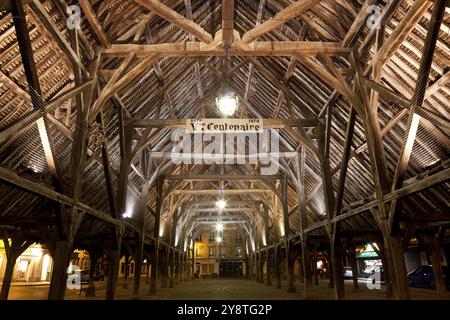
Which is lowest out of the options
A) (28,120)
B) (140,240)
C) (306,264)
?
(306,264)

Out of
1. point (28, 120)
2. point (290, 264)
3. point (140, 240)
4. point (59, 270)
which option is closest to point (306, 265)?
point (290, 264)

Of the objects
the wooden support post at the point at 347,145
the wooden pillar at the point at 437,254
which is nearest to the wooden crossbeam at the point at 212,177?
the wooden pillar at the point at 437,254

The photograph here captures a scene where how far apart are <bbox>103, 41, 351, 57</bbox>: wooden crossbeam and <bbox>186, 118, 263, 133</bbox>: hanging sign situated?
1.36 m

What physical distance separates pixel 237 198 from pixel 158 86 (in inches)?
619

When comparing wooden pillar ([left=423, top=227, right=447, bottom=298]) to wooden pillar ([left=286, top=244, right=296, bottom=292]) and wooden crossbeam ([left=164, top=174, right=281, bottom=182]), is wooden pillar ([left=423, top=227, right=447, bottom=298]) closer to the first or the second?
wooden pillar ([left=286, top=244, right=296, bottom=292])

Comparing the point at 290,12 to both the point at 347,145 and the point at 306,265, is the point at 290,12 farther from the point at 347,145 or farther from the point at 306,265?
the point at 306,265

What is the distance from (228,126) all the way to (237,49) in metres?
1.54

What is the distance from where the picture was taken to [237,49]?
5902mm

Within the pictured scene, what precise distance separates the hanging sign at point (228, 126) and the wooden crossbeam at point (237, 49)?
1357mm

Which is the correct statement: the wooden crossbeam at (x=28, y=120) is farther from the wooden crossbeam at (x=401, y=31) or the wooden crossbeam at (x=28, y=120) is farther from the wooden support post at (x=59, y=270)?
the wooden crossbeam at (x=401, y=31)

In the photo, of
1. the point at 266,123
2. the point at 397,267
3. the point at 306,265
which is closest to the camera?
the point at 397,267

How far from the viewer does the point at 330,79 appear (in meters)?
6.22
